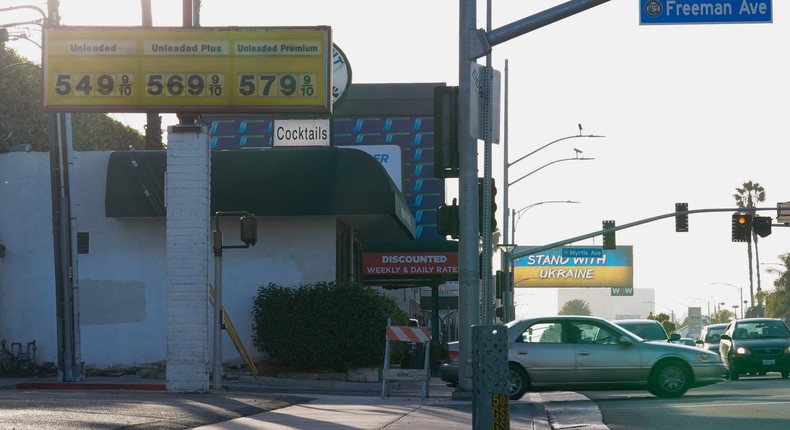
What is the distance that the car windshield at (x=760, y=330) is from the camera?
31188 millimetres

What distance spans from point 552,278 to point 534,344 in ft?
253

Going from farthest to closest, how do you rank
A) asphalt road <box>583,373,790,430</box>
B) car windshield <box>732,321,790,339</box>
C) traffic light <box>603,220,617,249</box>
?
traffic light <box>603,220,617,249</box> < car windshield <box>732,321,790,339</box> < asphalt road <box>583,373,790,430</box>

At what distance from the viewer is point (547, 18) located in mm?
14578

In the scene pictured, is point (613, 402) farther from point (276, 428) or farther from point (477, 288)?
point (276, 428)

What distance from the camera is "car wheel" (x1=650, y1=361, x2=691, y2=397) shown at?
20.8 meters

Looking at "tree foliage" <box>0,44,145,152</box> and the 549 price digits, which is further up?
"tree foliage" <box>0,44,145,152</box>

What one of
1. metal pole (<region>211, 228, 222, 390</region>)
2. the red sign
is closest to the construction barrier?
metal pole (<region>211, 228, 222, 390</region>)

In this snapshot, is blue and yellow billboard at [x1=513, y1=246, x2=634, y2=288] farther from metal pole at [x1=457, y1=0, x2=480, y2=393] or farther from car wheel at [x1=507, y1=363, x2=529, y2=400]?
metal pole at [x1=457, y1=0, x2=480, y2=393]

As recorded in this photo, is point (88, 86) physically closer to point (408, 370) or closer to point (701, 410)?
point (408, 370)

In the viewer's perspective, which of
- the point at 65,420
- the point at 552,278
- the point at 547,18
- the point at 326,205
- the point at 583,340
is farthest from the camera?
the point at 552,278

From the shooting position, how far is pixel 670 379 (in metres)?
20.9

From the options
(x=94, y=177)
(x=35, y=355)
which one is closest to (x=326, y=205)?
(x=94, y=177)

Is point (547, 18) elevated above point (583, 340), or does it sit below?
above

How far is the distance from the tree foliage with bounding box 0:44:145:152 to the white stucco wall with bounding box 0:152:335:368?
20423mm
